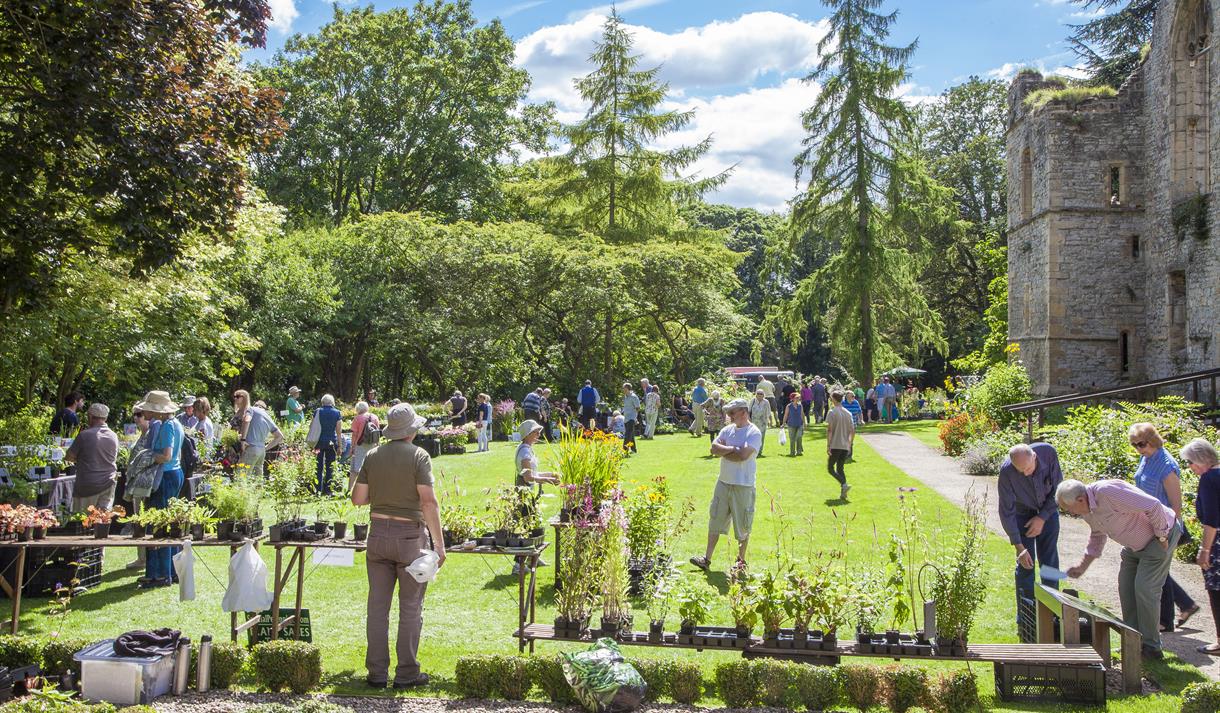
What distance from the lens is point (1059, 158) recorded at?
26078 millimetres

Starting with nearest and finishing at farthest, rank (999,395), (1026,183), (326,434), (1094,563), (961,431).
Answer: (1094,563) < (326,434) < (961,431) < (999,395) < (1026,183)

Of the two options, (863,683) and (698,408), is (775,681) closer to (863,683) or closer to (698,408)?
(863,683)

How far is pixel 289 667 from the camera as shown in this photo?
634 centimetres

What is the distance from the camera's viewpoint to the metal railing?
1590 cm

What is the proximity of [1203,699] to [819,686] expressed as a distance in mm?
2110

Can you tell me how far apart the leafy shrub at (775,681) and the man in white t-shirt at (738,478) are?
3.02 metres

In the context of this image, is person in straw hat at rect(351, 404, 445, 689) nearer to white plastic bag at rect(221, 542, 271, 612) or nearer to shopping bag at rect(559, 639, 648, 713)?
white plastic bag at rect(221, 542, 271, 612)

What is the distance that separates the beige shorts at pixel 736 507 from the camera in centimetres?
918

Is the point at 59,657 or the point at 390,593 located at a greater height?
the point at 390,593

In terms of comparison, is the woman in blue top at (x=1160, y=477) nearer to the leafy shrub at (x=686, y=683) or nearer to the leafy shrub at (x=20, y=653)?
the leafy shrub at (x=686, y=683)

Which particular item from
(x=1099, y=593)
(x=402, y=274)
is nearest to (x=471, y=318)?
(x=402, y=274)

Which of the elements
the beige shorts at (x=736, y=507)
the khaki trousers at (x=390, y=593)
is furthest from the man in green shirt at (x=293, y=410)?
the khaki trousers at (x=390, y=593)

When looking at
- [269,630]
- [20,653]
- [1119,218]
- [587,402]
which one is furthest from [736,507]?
[1119,218]

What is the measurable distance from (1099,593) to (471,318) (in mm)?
24402
